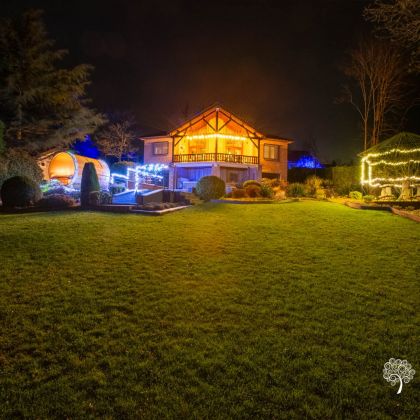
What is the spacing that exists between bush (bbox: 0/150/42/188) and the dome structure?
2.67 meters

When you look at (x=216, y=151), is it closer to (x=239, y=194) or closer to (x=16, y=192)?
(x=239, y=194)

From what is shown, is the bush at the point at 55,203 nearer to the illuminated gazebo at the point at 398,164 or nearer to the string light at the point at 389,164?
the illuminated gazebo at the point at 398,164

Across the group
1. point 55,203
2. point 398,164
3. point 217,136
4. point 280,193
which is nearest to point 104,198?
point 55,203

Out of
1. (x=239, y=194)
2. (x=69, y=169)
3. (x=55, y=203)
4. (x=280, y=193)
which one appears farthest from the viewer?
(x=69, y=169)

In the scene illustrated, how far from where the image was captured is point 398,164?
20.6 metres

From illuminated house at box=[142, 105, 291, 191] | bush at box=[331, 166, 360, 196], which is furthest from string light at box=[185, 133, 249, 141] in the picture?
bush at box=[331, 166, 360, 196]

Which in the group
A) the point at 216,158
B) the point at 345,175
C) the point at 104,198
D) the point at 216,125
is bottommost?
the point at 104,198

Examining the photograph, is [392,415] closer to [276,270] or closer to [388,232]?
[276,270]

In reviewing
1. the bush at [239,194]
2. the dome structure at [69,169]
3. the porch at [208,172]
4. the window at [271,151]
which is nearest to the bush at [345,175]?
the window at [271,151]

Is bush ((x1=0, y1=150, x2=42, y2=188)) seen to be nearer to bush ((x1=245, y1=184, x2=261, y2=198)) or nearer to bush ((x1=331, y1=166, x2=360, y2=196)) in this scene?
bush ((x1=245, y1=184, x2=261, y2=198))

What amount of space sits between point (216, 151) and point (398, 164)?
578 inches

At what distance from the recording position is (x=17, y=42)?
23.0 m

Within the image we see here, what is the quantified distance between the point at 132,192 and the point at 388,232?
566 inches

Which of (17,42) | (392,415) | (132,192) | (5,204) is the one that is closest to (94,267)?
(392,415)
